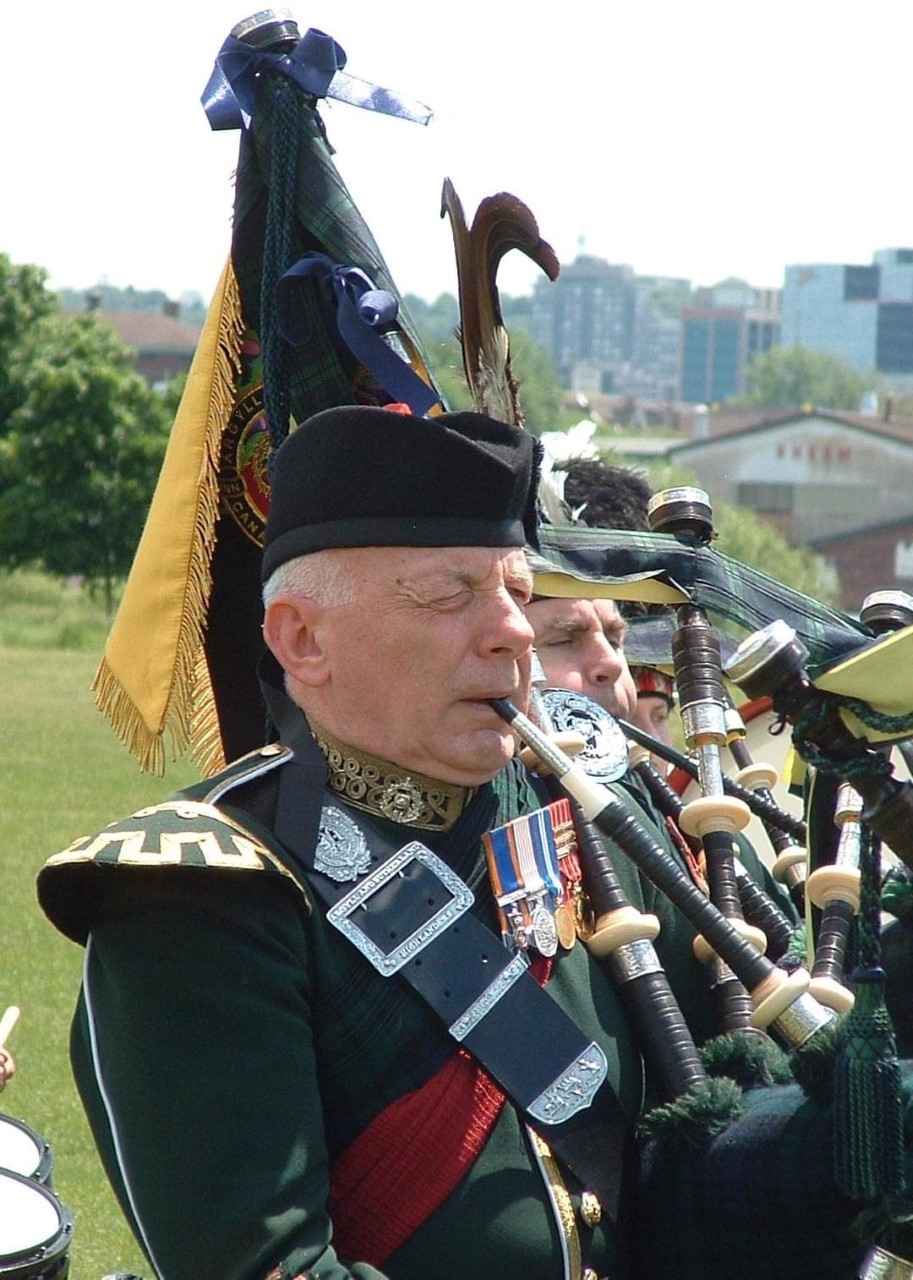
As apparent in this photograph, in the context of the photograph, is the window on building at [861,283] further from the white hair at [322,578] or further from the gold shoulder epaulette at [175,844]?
the gold shoulder epaulette at [175,844]

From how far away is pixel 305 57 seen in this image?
112 inches

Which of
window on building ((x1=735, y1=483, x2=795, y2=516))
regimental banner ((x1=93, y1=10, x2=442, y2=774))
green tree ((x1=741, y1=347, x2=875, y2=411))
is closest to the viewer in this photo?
regimental banner ((x1=93, y1=10, x2=442, y2=774))

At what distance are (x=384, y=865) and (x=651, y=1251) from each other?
60 centimetres

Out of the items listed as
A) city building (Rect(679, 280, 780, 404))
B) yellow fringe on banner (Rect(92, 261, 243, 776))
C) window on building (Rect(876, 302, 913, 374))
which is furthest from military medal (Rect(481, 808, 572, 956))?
city building (Rect(679, 280, 780, 404))

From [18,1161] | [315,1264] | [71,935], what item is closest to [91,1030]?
[71,935]

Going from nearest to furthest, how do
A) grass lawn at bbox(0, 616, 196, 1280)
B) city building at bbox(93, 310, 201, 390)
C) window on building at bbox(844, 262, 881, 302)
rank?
grass lawn at bbox(0, 616, 196, 1280), city building at bbox(93, 310, 201, 390), window on building at bbox(844, 262, 881, 302)

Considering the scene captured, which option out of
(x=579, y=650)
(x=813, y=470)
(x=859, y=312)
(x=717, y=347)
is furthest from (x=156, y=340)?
(x=717, y=347)

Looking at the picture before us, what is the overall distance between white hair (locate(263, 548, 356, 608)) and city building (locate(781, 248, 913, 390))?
5503 inches

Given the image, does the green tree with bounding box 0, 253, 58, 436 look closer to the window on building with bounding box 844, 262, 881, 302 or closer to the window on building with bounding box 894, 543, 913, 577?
the window on building with bounding box 894, 543, 913, 577

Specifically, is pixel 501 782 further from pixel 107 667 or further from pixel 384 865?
pixel 107 667

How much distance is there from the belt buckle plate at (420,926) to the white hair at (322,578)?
0.33 meters

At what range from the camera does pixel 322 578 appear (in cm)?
237

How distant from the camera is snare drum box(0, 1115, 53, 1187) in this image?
3109 mm

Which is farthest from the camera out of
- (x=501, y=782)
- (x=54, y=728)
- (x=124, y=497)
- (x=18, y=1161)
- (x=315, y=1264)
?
(x=124, y=497)
